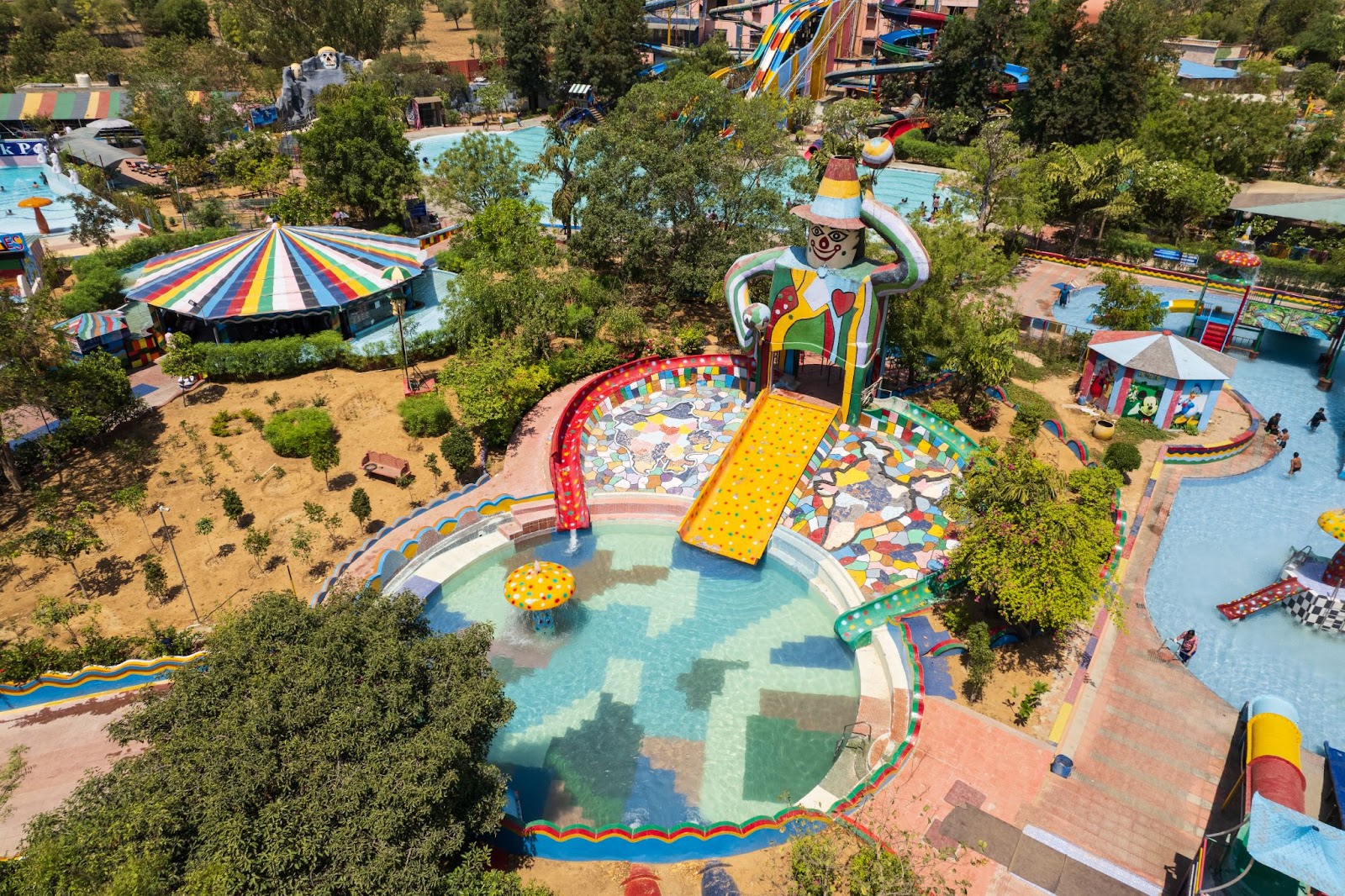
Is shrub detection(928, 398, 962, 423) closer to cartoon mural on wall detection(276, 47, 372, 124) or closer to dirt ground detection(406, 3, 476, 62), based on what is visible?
cartoon mural on wall detection(276, 47, 372, 124)

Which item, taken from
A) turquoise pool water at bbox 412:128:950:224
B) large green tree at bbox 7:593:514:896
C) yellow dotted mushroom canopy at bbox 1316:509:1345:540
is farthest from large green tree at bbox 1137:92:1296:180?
large green tree at bbox 7:593:514:896

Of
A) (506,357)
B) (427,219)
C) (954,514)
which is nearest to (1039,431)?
(954,514)

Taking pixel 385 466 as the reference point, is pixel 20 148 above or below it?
above

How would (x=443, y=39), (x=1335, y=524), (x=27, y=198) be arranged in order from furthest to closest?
(x=443, y=39) < (x=27, y=198) < (x=1335, y=524)

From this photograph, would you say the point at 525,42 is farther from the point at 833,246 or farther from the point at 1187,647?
the point at 1187,647

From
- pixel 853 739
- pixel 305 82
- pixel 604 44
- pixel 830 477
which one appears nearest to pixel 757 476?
pixel 830 477

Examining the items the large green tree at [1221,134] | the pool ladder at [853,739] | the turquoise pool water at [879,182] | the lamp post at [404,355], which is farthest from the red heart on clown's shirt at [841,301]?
the large green tree at [1221,134]

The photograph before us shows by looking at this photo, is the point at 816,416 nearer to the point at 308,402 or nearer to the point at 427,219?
the point at 308,402
